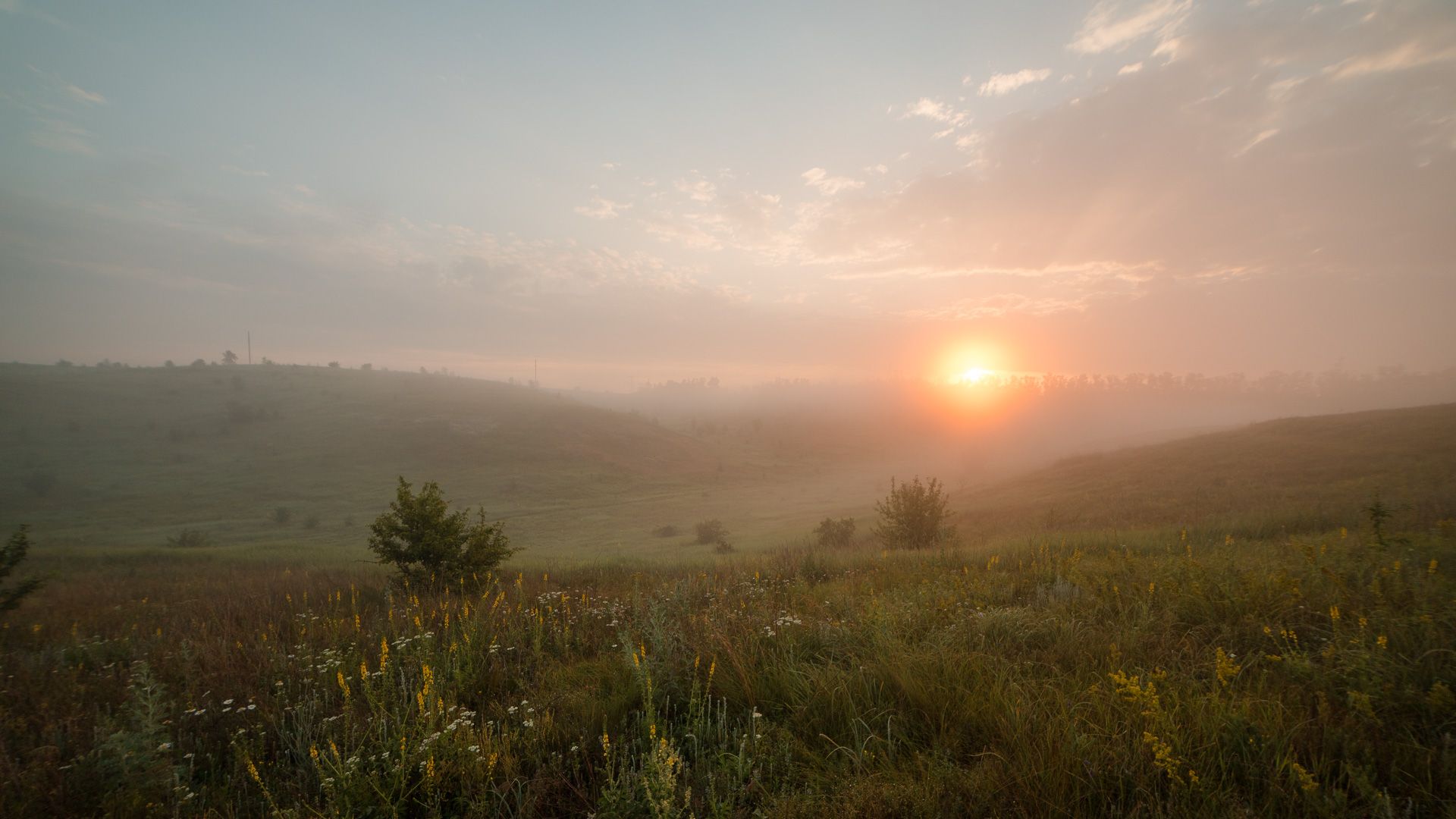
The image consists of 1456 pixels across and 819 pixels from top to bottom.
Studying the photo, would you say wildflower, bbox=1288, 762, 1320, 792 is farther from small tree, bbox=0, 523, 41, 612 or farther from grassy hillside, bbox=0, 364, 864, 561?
grassy hillside, bbox=0, 364, 864, 561

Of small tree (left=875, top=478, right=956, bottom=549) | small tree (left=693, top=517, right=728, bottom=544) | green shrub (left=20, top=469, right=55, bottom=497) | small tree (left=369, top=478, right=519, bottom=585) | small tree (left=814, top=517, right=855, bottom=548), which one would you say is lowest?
small tree (left=693, top=517, right=728, bottom=544)

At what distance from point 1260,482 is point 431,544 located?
28.8 meters

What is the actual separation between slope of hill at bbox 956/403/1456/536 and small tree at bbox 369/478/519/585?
15.0 m

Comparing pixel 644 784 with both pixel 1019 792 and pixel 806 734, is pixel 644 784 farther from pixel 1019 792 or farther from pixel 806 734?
pixel 1019 792

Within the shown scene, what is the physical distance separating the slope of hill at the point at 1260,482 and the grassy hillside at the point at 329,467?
1537 cm

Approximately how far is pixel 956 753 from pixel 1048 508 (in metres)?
22.3

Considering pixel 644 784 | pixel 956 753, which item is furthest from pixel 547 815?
pixel 956 753

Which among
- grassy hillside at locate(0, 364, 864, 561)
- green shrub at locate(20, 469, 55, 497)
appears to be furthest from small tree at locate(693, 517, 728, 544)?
green shrub at locate(20, 469, 55, 497)

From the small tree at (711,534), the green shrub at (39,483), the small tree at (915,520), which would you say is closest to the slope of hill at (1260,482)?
the small tree at (915,520)

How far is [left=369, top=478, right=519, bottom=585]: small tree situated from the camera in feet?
29.4

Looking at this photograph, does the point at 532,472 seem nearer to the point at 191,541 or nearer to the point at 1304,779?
the point at 191,541


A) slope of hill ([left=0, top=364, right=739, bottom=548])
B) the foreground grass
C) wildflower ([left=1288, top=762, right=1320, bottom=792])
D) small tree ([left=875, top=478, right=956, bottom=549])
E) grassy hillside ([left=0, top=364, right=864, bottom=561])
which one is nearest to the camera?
wildflower ([left=1288, top=762, right=1320, bottom=792])

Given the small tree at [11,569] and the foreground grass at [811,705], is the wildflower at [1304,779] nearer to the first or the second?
the foreground grass at [811,705]

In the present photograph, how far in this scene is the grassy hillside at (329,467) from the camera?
40.1m
